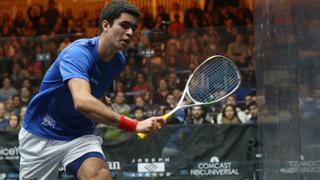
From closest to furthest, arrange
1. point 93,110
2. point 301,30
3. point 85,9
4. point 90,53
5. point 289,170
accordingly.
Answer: point 93,110 < point 90,53 < point 301,30 < point 289,170 < point 85,9

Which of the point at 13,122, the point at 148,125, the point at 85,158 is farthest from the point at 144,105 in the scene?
the point at 148,125

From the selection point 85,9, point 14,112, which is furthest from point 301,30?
point 85,9

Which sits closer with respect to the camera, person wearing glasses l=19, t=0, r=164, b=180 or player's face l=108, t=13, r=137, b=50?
person wearing glasses l=19, t=0, r=164, b=180

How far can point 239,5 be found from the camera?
14977 millimetres

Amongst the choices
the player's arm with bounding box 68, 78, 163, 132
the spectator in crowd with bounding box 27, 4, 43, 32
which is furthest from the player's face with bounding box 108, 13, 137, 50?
the spectator in crowd with bounding box 27, 4, 43, 32

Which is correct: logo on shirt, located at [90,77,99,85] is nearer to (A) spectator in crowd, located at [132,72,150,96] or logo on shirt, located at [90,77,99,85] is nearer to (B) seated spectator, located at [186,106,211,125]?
(B) seated spectator, located at [186,106,211,125]

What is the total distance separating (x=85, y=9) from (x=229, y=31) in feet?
Result: 18.0

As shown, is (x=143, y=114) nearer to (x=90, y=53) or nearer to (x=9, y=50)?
(x=9, y=50)

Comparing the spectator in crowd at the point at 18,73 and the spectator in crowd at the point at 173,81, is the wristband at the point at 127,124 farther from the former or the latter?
the spectator in crowd at the point at 18,73

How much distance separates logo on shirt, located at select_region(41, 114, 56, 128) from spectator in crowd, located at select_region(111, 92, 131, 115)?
18.3 feet

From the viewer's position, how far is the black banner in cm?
1091

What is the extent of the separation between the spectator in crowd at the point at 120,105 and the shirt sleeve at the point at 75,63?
20.0 feet

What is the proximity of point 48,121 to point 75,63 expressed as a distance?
2.58 feet

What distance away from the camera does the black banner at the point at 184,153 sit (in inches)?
429
